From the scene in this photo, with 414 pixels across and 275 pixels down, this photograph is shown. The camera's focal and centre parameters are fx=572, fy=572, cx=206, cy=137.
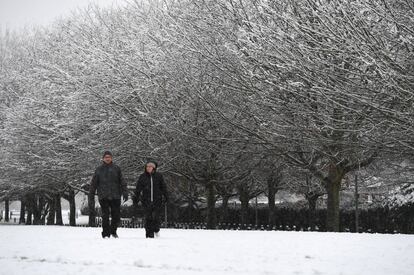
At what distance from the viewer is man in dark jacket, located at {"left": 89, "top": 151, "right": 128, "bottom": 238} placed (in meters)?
10.5

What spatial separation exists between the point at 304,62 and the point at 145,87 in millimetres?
5665

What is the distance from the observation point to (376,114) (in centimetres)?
1218

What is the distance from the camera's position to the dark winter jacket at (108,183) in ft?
34.5

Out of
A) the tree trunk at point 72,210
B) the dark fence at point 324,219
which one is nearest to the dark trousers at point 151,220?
the dark fence at point 324,219

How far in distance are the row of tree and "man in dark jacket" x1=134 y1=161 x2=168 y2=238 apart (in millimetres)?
2788

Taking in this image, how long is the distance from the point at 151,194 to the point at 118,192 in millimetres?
621

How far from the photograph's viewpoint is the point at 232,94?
1522cm

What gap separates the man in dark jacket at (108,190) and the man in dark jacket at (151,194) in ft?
1.20

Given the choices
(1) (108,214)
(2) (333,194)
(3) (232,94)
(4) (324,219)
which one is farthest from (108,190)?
(4) (324,219)

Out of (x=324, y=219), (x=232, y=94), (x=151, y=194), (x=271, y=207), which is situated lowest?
(x=324, y=219)

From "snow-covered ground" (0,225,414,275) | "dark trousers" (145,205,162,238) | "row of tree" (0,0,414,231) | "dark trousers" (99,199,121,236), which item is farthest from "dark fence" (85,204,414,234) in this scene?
"snow-covered ground" (0,225,414,275)

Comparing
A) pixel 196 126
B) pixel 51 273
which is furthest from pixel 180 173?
pixel 51 273

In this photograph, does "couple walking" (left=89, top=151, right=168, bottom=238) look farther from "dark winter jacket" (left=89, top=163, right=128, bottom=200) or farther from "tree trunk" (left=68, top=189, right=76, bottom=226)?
"tree trunk" (left=68, top=189, right=76, bottom=226)

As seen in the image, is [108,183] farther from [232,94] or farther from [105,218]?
[232,94]
